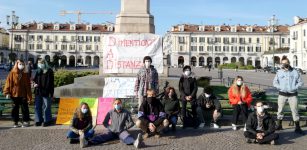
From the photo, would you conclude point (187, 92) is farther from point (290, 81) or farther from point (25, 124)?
point (25, 124)

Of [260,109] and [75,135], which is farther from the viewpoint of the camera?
[260,109]

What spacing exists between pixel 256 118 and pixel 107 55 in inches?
255

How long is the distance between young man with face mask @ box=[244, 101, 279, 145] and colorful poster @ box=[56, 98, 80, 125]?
4.38m

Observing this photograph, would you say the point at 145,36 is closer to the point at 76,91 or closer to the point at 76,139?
the point at 76,91

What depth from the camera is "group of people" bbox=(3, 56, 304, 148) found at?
8195 mm

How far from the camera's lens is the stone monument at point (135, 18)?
15711mm

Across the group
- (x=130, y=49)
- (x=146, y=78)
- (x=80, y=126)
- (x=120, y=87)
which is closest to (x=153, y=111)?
(x=146, y=78)

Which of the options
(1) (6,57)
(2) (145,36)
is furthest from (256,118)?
(1) (6,57)

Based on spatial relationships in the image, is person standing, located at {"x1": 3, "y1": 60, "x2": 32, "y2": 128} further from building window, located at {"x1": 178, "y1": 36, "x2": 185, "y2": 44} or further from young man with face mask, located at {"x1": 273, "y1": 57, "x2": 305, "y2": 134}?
building window, located at {"x1": 178, "y1": 36, "x2": 185, "y2": 44}

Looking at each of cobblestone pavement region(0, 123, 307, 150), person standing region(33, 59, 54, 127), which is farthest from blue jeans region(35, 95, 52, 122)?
cobblestone pavement region(0, 123, 307, 150)

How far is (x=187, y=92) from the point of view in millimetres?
9891

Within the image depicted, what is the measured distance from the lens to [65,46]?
110 meters

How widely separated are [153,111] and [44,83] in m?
2.97

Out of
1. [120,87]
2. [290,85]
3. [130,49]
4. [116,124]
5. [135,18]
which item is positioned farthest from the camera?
[135,18]
